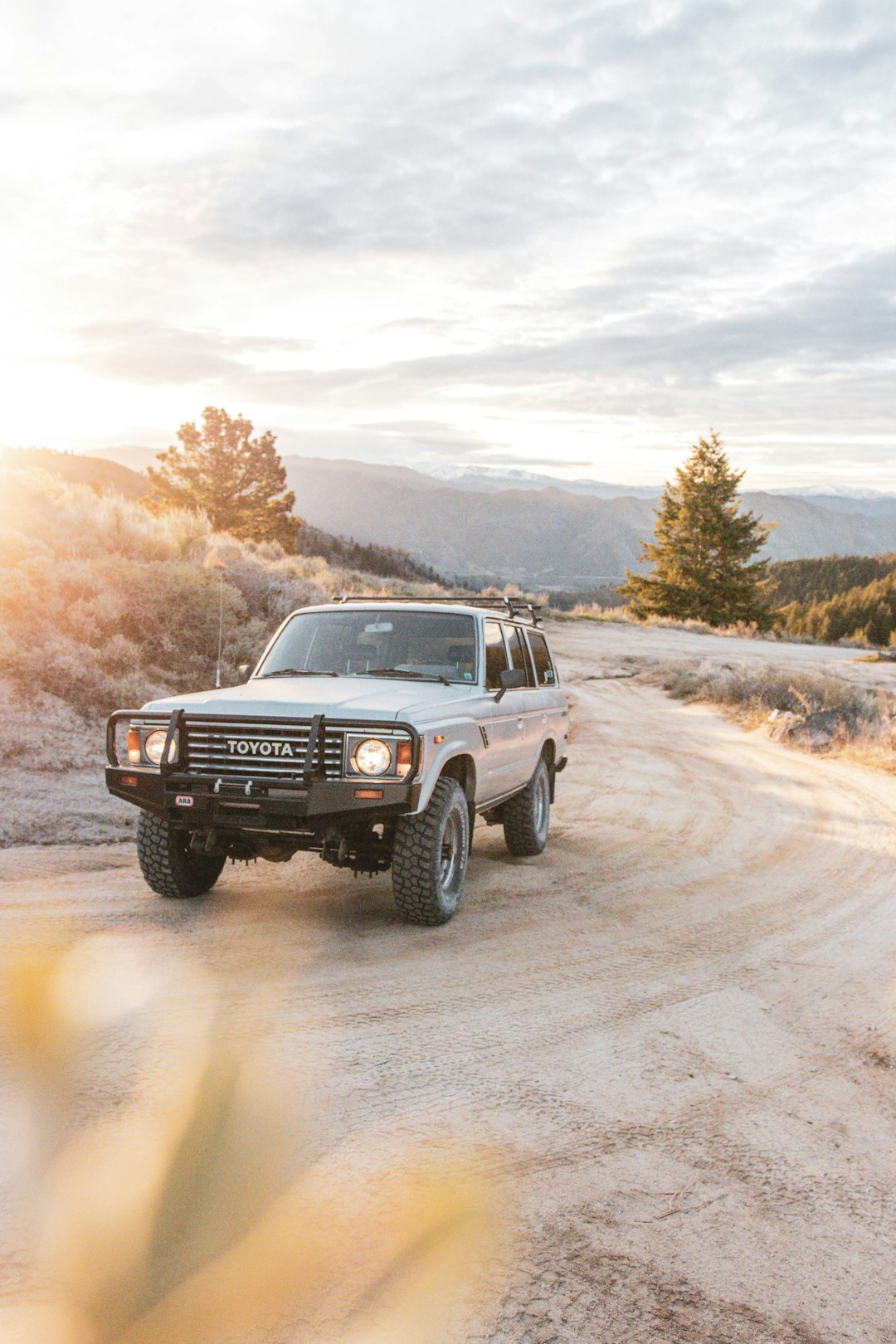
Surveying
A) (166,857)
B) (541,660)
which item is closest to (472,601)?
(541,660)

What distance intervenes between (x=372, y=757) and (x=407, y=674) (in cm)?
144

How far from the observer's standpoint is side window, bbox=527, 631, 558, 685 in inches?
362

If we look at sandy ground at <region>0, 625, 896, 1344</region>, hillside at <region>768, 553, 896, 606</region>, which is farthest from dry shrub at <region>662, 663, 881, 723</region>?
hillside at <region>768, 553, 896, 606</region>

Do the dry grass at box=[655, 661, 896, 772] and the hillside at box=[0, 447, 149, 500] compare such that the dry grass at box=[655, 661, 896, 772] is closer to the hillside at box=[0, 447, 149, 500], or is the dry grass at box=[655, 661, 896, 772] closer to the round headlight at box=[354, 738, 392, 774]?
the round headlight at box=[354, 738, 392, 774]

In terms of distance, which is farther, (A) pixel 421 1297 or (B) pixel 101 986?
(B) pixel 101 986

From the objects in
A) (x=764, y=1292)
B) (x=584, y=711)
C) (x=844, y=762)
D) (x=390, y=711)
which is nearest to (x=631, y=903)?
(x=390, y=711)

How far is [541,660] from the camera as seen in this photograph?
31.0 feet

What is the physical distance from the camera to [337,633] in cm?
757

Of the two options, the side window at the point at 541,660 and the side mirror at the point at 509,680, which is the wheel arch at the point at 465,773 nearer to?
the side mirror at the point at 509,680

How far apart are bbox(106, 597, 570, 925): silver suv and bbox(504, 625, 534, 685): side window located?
572 millimetres

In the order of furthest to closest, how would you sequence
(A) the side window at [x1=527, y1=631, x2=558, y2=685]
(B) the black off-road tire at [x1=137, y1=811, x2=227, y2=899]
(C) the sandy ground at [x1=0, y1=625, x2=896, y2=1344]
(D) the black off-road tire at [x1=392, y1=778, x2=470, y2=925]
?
(A) the side window at [x1=527, y1=631, x2=558, y2=685], (B) the black off-road tire at [x1=137, y1=811, x2=227, y2=899], (D) the black off-road tire at [x1=392, y1=778, x2=470, y2=925], (C) the sandy ground at [x1=0, y1=625, x2=896, y2=1344]

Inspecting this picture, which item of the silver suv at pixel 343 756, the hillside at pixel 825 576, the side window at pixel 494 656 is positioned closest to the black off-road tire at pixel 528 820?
the silver suv at pixel 343 756

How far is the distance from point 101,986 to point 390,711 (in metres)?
2.08

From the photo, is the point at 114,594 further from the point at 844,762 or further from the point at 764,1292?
the point at 764,1292
